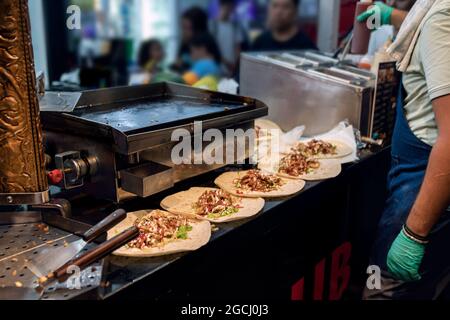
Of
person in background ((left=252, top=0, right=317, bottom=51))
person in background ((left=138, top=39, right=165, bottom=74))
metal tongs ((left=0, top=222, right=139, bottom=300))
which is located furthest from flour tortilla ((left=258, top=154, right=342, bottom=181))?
person in background ((left=138, top=39, right=165, bottom=74))

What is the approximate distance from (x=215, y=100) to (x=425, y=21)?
0.85 meters

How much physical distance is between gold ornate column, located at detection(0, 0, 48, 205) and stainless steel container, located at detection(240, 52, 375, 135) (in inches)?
58.9

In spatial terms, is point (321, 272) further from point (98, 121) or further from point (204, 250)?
point (98, 121)

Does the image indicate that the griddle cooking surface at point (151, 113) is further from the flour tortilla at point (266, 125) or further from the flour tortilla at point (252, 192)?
the flour tortilla at point (266, 125)

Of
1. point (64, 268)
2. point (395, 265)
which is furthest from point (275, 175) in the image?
point (64, 268)

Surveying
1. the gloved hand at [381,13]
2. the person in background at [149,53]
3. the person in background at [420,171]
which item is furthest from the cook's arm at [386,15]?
the person in background at [149,53]

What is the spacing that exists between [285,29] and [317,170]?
2.35 meters

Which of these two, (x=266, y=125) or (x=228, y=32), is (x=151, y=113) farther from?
(x=228, y=32)

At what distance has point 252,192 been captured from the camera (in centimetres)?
169

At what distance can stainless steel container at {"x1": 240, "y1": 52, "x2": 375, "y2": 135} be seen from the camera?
7.38 ft

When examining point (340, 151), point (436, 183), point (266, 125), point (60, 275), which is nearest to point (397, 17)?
point (340, 151)

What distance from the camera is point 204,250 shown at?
1.31 meters

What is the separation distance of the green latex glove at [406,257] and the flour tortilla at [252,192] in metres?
0.41

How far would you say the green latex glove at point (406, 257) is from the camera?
5.00ft
